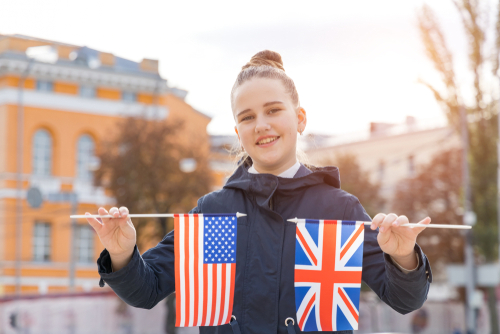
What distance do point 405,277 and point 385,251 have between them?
0.11 metres

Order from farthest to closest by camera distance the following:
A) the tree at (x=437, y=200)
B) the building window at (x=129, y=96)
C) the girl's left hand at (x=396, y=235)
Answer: the building window at (x=129, y=96) < the tree at (x=437, y=200) < the girl's left hand at (x=396, y=235)

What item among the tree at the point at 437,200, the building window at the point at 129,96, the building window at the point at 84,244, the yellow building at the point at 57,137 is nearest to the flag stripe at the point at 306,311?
the tree at the point at 437,200

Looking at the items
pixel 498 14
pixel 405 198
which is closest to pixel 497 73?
pixel 498 14

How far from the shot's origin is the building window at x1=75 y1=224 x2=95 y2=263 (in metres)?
36.0

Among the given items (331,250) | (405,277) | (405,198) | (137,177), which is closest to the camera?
(405,277)

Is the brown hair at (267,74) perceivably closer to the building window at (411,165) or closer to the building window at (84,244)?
the building window at (84,244)

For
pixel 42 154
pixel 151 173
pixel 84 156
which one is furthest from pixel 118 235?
pixel 84 156

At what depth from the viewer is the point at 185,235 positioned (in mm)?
2721

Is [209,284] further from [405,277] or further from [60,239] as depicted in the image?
[60,239]

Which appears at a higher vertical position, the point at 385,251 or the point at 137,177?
the point at 137,177

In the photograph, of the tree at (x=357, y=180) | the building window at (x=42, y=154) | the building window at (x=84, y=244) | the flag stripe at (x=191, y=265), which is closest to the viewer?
the flag stripe at (x=191, y=265)

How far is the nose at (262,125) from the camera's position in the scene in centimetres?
268

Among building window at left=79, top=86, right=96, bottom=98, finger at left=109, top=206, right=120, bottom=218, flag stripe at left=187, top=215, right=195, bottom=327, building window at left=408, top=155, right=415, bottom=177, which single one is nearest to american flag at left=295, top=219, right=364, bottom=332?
flag stripe at left=187, top=215, right=195, bottom=327

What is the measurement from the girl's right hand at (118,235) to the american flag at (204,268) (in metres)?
0.23
